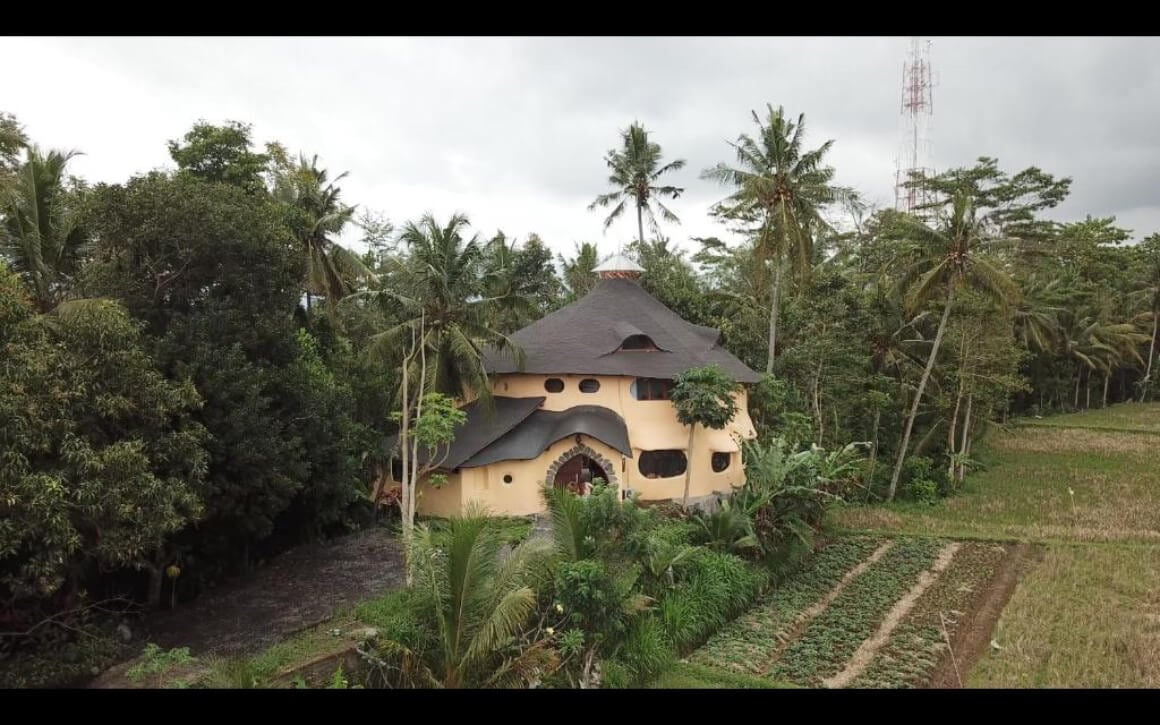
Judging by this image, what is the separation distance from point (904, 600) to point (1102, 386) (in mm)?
49533

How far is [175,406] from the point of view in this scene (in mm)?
10820

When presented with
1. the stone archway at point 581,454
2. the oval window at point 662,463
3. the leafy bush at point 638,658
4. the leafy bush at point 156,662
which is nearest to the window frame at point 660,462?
the oval window at point 662,463

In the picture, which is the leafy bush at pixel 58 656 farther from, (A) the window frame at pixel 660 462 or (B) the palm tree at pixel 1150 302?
(B) the palm tree at pixel 1150 302

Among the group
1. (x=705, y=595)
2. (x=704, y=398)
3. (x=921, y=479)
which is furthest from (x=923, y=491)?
(x=705, y=595)

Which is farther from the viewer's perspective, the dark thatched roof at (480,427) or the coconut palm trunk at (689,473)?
the coconut palm trunk at (689,473)

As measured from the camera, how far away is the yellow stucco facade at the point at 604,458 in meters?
19.1

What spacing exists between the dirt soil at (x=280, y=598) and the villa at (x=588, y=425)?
3.29 metres

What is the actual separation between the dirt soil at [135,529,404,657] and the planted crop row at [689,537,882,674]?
20.9ft

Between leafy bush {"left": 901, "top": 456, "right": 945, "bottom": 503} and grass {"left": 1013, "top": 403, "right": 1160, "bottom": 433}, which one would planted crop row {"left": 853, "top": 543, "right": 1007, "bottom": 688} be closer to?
leafy bush {"left": 901, "top": 456, "right": 945, "bottom": 503}

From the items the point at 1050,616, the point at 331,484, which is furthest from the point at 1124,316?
the point at 331,484

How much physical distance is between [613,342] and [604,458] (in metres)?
3.65

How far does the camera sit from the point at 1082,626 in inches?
499

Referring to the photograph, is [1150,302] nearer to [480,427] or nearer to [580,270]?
[580,270]
